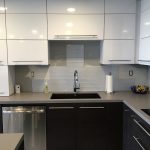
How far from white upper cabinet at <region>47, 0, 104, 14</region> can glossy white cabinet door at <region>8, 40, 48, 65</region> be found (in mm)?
505

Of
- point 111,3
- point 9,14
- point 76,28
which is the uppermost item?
point 111,3

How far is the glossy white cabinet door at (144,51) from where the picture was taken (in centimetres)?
254

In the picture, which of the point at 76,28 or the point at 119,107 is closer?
the point at 119,107

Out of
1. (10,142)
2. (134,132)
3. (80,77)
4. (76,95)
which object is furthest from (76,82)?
(10,142)

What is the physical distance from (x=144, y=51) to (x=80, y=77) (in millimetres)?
1096

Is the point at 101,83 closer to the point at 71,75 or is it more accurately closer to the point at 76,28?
the point at 71,75

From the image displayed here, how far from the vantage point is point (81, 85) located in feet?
10.6

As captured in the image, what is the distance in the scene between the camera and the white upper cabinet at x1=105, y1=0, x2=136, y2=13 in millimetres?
2791

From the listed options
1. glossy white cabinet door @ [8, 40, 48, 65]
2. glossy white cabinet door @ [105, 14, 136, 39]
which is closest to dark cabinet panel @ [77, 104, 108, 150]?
glossy white cabinet door @ [8, 40, 48, 65]

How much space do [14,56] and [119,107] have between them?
1.65 m

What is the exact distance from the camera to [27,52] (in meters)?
2.79

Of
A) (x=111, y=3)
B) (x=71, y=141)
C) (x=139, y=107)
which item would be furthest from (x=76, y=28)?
(x=71, y=141)

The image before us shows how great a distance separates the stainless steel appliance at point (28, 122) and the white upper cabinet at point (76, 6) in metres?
1.41

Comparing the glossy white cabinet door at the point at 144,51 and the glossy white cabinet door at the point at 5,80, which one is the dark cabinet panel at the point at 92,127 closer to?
the glossy white cabinet door at the point at 144,51
